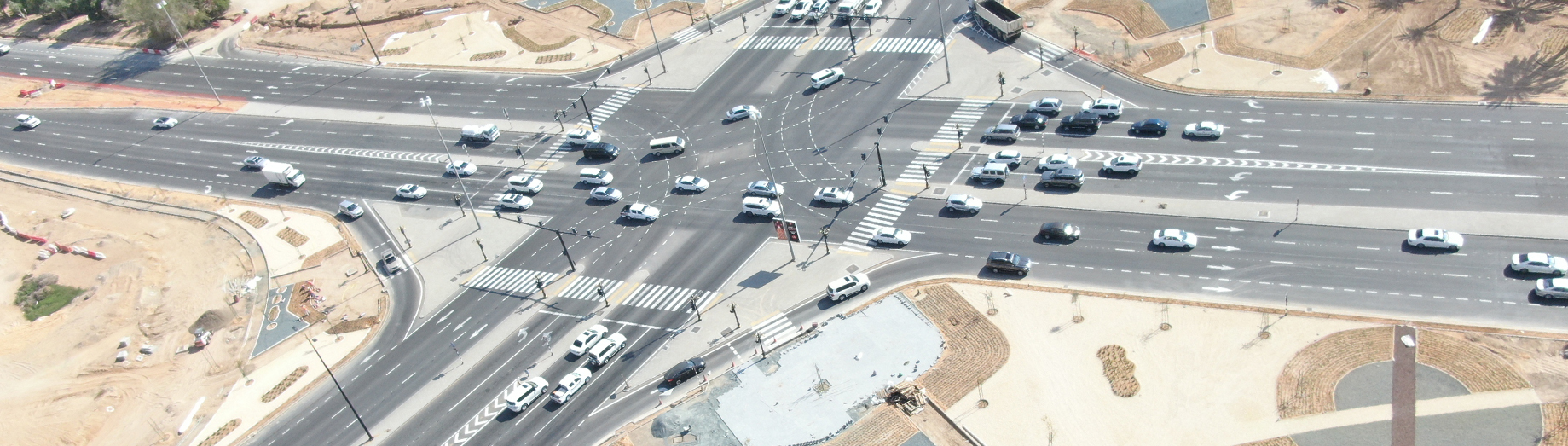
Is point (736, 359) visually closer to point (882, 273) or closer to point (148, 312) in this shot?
point (882, 273)

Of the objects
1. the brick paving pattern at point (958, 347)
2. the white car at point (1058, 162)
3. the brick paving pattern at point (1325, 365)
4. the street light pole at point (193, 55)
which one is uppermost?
the street light pole at point (193, 55)

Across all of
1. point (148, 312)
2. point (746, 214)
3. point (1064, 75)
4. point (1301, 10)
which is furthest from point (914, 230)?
point (148, 312)

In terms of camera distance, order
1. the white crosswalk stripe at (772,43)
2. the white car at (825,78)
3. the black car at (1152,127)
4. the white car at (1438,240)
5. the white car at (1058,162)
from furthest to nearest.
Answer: the white crosswalk stripe at (772,43) → the white car at (825,78) → the black car at (1152,127) → the white car at (1058,162) → the white car at (1438,240)

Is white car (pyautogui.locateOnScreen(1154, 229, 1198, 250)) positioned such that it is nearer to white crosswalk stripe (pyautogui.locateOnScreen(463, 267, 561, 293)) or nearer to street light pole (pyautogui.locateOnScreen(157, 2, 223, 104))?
white crosswalk stripe (pyautogui.locateOnScreen(463, 267, 561, 293))

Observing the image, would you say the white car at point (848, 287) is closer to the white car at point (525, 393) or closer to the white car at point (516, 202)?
the white car at point (525, 393)

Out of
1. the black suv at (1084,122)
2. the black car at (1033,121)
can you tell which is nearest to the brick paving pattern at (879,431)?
the black car at (1033,121)

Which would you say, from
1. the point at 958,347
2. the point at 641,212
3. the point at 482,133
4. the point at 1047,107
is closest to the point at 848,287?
the point at 958,347
